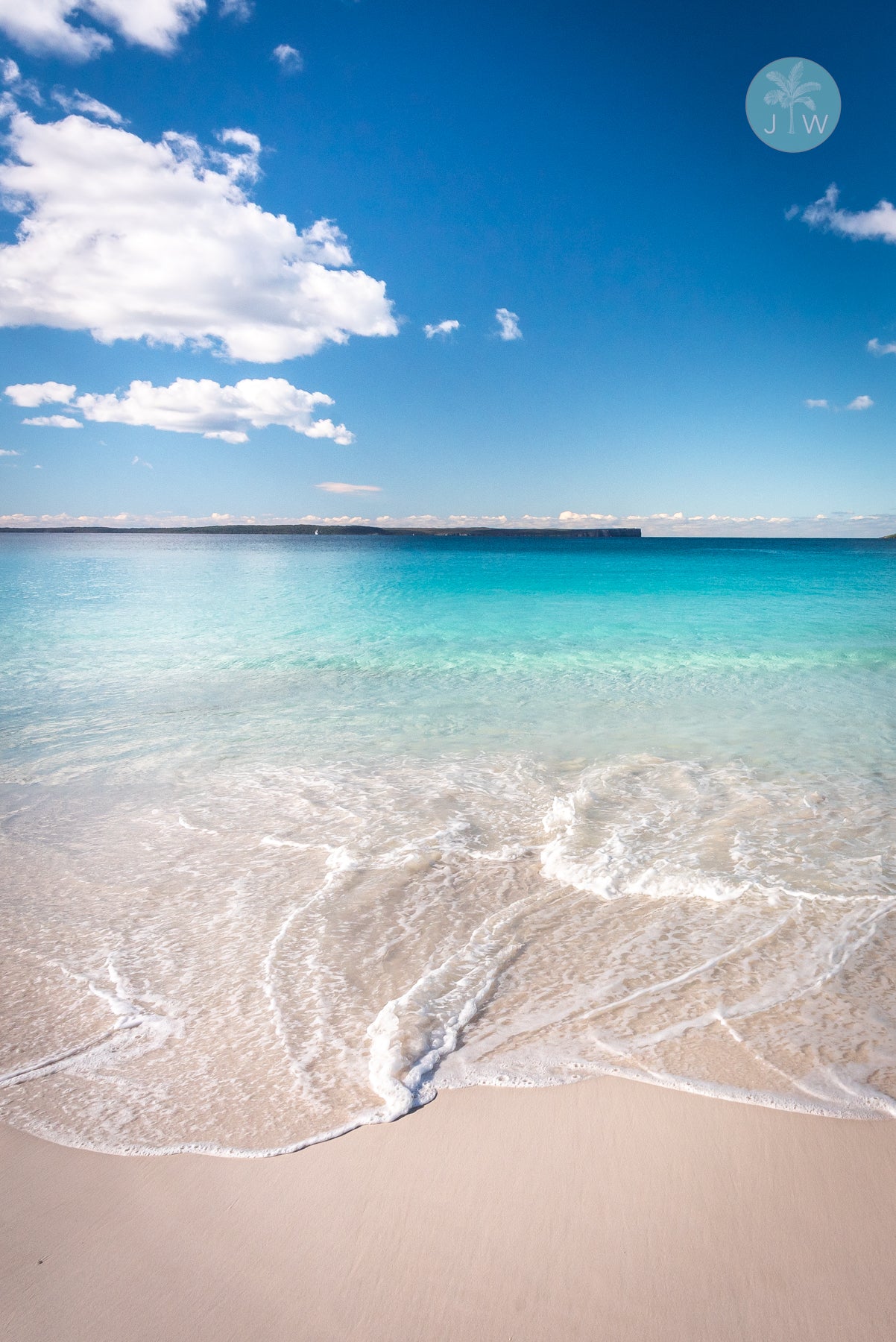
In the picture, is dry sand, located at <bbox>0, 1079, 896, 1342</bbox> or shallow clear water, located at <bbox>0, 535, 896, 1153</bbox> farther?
shallow clear water, located at <bbox>0, 535, 896, 1153</bbox>

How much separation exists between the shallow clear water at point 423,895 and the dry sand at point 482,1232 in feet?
0.55

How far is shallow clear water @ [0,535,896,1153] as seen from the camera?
114 inches

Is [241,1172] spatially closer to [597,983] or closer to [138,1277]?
[138,1277]

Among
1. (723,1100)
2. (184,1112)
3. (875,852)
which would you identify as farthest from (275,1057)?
(875,852)

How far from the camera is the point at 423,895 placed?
14.7 feet

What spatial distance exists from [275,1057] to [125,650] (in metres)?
13.2

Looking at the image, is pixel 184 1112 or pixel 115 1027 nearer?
pixel 184 1112

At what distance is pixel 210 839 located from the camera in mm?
5387

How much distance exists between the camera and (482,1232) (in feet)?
7.20

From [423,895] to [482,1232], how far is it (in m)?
2.32

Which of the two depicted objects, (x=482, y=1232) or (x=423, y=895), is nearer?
(x=482, y=1232)

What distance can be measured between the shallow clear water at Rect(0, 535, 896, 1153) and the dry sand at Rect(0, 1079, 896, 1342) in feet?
0.55

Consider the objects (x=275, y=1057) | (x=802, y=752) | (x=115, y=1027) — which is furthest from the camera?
(x=802, y=752)

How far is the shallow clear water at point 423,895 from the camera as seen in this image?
9.49 feet
